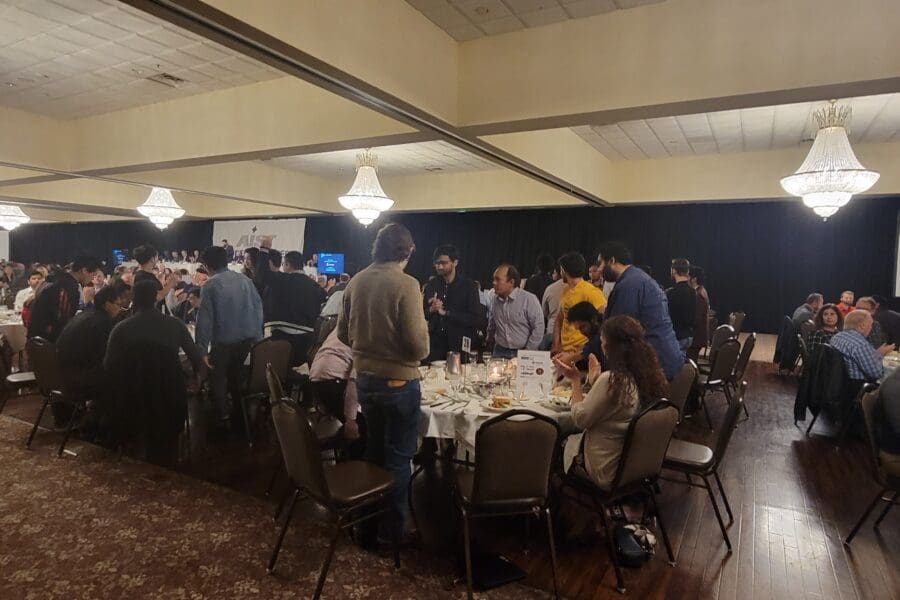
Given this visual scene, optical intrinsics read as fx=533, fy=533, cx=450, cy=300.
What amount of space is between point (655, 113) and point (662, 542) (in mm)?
2503

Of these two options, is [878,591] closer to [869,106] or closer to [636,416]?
[636,416]

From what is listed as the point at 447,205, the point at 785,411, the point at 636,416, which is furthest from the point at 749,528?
the point at 447,205

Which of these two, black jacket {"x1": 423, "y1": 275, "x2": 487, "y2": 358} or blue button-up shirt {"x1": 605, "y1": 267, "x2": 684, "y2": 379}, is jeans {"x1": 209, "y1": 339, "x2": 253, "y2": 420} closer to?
black jacket {"x1": 423, "y1": 275, "x2": 487, "y2": 358}

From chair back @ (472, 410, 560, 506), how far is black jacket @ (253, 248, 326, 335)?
11.1 ft

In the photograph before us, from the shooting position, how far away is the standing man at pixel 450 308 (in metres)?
4.44

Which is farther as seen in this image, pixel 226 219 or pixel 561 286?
pixel 226 219

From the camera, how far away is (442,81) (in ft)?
11.8

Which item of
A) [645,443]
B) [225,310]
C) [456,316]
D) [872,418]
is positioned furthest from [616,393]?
[225,310]

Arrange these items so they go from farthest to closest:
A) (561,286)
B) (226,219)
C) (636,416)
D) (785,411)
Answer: (226,219) → (785,411) → (561,286) → (636,416)

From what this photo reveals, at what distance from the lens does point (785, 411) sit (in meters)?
5.73

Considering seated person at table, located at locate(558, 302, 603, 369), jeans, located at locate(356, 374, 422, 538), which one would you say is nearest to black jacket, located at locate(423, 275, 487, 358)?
seated person at table, located at locate(558, 302, 603, 369)

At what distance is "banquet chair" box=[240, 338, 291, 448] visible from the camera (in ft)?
13.5

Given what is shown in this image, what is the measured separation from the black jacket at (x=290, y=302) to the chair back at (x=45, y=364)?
5.70 feet

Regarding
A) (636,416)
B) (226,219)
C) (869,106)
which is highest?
(869,106)
